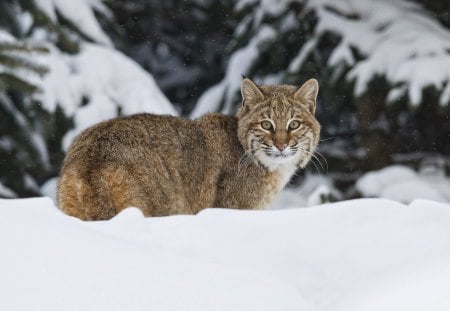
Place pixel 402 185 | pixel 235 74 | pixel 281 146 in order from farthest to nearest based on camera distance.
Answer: pixel 235 74 → pixel 402 185 → pixel 281 146

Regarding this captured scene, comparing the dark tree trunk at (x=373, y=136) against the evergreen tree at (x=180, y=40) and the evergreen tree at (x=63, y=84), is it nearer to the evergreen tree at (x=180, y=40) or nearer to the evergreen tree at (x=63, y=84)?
the evergreen tree at (x=63, y=84)

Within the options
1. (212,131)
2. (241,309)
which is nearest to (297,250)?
(241,309)

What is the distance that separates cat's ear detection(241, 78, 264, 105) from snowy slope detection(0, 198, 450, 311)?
243 centimetres

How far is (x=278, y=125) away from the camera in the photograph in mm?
5980

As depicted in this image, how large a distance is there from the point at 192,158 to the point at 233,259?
2.42 m

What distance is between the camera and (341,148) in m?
10.7

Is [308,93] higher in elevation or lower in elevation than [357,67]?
higher

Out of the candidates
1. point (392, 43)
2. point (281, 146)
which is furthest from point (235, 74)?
point (281, 146)

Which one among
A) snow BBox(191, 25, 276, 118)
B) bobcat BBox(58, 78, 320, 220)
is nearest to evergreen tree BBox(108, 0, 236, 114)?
snow BBox(191, 25, 276, 118)

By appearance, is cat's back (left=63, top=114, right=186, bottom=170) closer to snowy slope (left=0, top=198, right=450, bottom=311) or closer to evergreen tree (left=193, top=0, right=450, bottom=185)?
snowy slope (left=0, top=198, right=450, bottom=311)

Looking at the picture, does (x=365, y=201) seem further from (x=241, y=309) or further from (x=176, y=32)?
(x=176, y=32)

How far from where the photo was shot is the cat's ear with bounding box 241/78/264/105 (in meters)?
6.14

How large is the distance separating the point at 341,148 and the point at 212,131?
15.8 feet

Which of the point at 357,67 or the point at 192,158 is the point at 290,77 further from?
the point at 192,158
